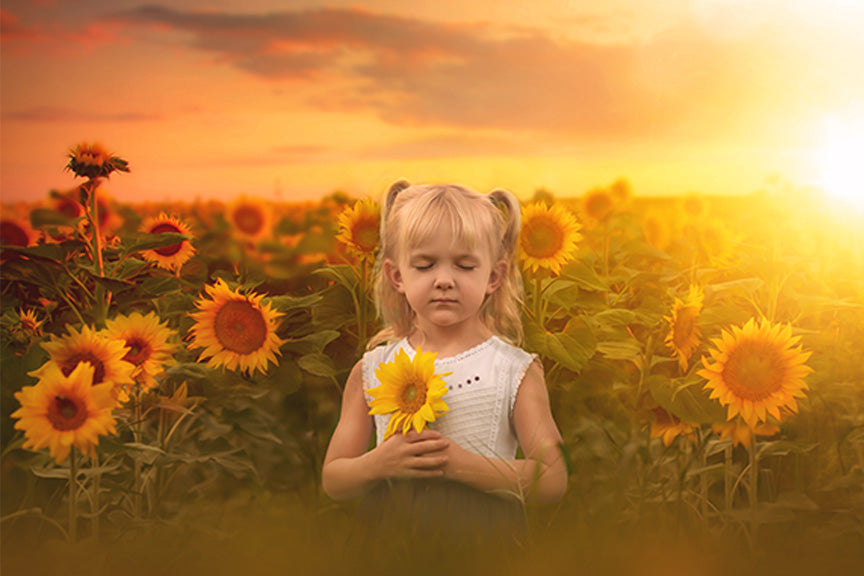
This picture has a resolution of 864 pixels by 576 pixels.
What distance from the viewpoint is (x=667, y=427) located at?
2262 millimetres

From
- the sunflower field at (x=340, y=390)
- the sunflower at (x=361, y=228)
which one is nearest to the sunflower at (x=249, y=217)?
the sunflower field at (x=340, y=390)

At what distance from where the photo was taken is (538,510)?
1978mm

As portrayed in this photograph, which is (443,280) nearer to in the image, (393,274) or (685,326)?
(393,274)

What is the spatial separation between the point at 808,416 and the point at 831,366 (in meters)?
0.17

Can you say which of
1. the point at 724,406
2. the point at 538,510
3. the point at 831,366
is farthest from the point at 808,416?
the point at 538,510

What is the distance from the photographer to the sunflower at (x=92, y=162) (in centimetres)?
214

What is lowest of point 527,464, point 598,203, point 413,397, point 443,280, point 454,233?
point 527,464

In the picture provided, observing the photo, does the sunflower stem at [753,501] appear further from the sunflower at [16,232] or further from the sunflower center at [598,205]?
the sunflower at [16,232]

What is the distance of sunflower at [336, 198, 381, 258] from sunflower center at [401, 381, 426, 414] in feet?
1.98

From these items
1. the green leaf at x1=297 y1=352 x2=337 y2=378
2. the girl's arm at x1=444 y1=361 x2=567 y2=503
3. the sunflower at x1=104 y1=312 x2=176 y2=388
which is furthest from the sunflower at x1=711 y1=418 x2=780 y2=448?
the sunflower at x1=104 y1=312 x2=176 y2=388

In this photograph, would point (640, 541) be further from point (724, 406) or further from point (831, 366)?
point (831, 366)

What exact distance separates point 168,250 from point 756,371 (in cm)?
157

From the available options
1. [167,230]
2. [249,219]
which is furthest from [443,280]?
[249,219]

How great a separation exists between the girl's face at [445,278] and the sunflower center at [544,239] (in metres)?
0.38
